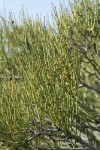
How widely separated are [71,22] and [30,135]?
9.83ft

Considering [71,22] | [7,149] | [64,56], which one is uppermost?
[71,22]

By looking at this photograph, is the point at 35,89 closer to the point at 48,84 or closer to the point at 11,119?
the point at 48,84

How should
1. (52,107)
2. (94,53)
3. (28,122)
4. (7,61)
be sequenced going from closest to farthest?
(52,107) < (28,122) < (94,53) < (7,61)

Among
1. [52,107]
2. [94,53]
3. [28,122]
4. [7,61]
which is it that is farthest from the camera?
[7,61]

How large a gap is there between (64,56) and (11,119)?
1003 mm

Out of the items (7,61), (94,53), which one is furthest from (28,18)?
(94,53)

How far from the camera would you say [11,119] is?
4793 mm

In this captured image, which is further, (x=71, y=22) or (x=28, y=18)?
(x=28, y=18)

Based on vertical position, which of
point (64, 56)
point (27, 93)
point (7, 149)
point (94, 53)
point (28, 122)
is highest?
point (94, 53)

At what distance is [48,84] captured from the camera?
4656 millimetres

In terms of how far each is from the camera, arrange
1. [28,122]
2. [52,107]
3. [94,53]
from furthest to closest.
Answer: [94,53]
[28,122]
[52,107]

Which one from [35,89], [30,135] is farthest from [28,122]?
[35,89]

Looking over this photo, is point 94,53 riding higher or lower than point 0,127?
higher

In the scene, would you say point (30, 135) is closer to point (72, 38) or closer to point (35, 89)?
point (35, 89)
